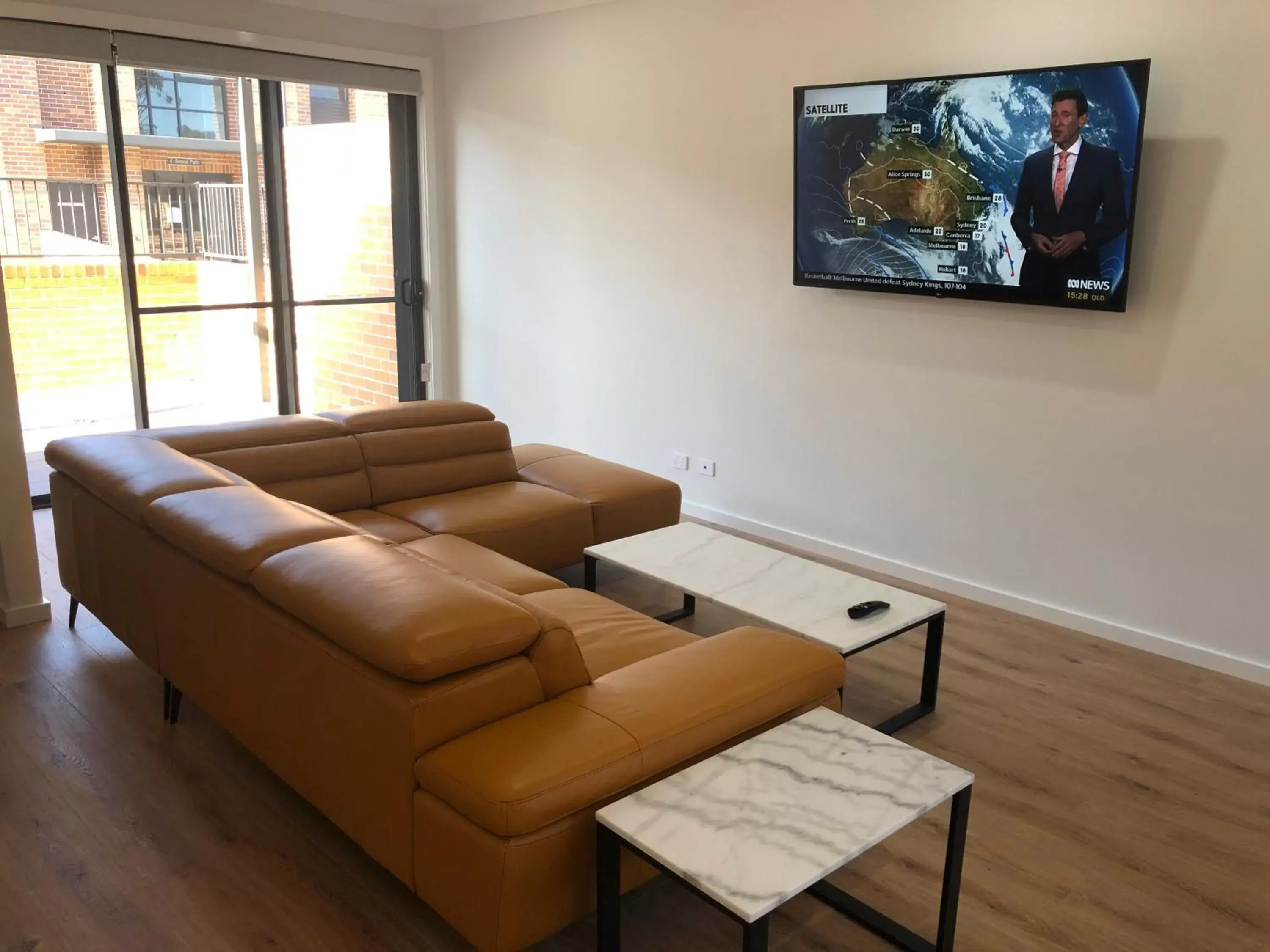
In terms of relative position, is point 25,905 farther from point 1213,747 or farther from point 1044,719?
point 1213,747

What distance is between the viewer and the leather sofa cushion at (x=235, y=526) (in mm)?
2432

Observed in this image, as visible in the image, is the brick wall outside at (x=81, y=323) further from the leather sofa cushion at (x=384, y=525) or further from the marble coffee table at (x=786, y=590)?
the marble coffee table at (x=786, y=590)

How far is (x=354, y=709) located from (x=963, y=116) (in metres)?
3.07

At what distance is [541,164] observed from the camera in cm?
582

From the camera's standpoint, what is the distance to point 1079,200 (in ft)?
11.8

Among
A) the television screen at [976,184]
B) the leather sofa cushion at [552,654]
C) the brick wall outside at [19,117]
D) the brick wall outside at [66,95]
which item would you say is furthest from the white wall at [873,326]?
the leather sofa cushion at [552,654]

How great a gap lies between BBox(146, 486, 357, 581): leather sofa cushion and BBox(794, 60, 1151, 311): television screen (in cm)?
254

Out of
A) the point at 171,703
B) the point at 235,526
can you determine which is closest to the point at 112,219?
the point at 171,703

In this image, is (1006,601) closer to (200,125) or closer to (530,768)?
(530,768)

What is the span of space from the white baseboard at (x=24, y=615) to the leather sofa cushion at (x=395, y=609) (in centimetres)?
197

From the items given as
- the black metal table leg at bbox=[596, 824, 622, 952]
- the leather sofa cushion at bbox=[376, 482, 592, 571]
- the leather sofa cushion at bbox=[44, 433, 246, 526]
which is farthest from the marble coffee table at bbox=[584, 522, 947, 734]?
the leather sofa cushion at bbox=[44, 433, 246, 526]

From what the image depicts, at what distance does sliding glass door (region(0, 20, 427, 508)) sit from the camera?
16.8 ft

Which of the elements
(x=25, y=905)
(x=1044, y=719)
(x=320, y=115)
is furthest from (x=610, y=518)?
(x=320, y=115)

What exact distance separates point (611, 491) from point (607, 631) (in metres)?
1.41
